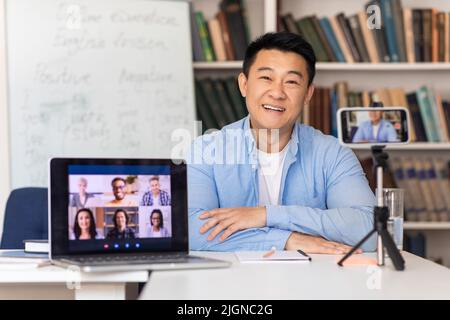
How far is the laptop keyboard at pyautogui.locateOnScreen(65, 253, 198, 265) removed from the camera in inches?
64.4

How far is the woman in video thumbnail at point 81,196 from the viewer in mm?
1725

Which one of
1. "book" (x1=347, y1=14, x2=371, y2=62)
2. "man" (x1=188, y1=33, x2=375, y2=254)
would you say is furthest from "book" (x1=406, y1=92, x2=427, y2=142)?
"man" (x1=188, y1=33, x2=375, y2=254)

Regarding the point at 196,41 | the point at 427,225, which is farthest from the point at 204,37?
the point at 427,225

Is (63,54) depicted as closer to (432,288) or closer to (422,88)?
(422,88)

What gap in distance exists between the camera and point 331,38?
3.76 m

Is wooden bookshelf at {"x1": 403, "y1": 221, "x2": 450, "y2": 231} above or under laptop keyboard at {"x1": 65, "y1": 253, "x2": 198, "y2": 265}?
under

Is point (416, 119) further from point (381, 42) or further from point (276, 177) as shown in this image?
point (276, 177)

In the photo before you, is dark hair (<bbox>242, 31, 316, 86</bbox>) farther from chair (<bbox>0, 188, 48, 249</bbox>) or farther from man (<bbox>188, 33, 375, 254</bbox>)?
chair (<bbox>0, 188, 48, 249</bbox>)

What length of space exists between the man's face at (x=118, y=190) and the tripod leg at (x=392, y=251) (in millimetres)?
599

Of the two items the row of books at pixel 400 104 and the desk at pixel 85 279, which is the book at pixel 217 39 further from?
the desk at pixel 85 279

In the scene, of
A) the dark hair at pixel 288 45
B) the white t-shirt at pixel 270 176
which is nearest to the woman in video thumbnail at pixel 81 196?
the white t-shirt at pixel 270 176

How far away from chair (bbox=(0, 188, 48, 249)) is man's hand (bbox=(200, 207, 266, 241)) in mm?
721

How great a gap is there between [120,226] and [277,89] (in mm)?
920
